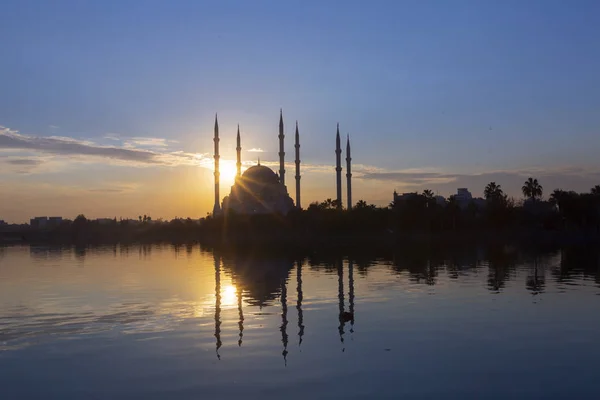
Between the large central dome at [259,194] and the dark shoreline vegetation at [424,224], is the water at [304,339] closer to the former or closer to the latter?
the dark shoreline vegetation at [424,224]

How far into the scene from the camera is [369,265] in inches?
1453

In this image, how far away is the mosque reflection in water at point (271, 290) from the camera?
1648 cm

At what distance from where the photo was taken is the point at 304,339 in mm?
15008

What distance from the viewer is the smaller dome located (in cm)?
10912

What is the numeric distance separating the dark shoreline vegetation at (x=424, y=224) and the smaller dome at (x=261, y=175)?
1475 cm

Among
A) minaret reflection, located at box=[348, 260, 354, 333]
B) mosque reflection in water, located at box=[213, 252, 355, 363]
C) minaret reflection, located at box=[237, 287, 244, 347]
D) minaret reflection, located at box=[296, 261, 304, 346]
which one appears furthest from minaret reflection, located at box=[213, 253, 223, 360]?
minaret reflection, located at box=[348, 260, 354, 333]

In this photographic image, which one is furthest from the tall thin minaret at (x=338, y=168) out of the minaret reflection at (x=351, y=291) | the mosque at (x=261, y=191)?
the minaret reflection at (x=351, y=291)

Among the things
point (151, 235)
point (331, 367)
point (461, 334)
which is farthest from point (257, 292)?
point (151, 235)

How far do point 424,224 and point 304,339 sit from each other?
68.6 meters

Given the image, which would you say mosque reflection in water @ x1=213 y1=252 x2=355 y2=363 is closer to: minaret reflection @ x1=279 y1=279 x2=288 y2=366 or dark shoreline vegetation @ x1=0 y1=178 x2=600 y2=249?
minaret reflection @ x1=279 y1=279 x2=288 y2=366

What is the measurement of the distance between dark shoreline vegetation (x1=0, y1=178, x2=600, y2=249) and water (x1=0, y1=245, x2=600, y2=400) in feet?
152

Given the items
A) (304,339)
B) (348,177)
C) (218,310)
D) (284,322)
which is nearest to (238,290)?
(218,310)

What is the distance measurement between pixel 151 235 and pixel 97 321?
106012mm

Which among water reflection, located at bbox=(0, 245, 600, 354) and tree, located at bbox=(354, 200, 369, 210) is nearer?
water reflection, located at bbox=(0, 245, 600, 354)
